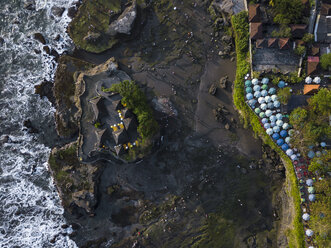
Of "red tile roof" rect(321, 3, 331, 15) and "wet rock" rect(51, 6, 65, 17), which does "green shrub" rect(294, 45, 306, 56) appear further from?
"wet rock" rect(51, 6, 65, 17)

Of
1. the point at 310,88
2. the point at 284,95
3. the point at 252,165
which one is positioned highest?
the point at 284,95

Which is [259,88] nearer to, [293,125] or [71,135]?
[293,125]

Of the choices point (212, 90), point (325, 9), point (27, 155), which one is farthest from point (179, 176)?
point (325, 9)

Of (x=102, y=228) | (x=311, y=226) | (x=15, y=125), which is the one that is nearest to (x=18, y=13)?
(x=15, y=125)

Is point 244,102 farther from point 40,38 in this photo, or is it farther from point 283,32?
point 40,38

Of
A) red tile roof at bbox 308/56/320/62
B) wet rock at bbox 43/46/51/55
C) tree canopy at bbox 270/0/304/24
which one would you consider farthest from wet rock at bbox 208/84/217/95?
wet rock at bbox 43/46/51/55

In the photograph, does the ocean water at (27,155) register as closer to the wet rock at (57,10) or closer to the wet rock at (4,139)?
the wet rock at (4,139)

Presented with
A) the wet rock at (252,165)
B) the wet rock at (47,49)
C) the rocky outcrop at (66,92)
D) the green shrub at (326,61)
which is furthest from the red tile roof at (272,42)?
the wet rock at (47,49)
